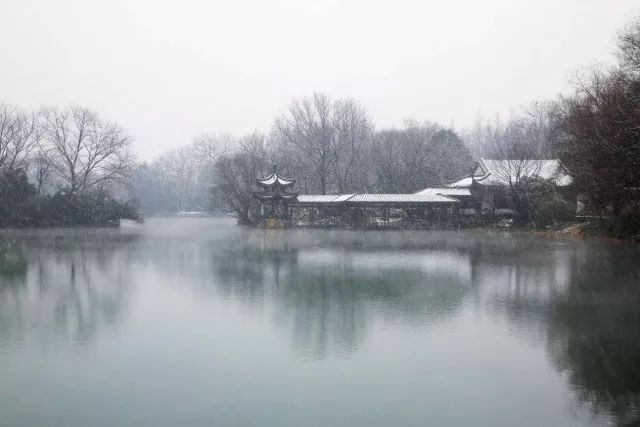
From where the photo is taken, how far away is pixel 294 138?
165 feet

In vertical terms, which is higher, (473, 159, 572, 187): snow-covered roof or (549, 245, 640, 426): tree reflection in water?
(473, 159, 572, 187): snow-covered roof

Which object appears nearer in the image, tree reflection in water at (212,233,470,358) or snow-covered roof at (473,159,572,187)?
tree reflection in water at (212,233,470,358)

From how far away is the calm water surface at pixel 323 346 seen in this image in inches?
225

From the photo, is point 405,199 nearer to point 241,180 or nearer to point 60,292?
point 241,180

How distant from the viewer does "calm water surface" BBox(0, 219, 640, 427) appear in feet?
18.7

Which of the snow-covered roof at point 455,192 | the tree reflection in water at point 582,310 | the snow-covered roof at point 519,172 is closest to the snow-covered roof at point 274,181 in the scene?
the snow-covered roof at point 455,192

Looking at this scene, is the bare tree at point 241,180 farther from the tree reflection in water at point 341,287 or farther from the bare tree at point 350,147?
the tree reflection in water at point 341,287

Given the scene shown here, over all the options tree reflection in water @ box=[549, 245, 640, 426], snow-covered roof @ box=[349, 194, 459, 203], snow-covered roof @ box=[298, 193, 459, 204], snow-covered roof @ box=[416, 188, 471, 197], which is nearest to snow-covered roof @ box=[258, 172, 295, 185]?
snow-covered roof @ box=[298, 193, 459, 204]

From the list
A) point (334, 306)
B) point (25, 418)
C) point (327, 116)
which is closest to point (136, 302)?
point (334, 306)

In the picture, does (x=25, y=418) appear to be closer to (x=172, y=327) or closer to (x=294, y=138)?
(x=172, y=327)

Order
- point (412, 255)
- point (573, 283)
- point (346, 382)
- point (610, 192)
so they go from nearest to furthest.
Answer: point (346, 382) → point (573, 283) → point (610, 192) → point (412, 255)

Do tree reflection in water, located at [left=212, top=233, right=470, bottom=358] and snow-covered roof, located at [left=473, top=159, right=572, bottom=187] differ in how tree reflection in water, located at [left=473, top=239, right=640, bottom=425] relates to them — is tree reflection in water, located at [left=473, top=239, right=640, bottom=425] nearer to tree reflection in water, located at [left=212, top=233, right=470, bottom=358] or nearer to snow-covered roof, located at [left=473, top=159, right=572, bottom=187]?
tree reflection in water, located at [left=212, top=233, right=470, bottom=358]

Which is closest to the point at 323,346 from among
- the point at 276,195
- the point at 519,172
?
the point at 519,172

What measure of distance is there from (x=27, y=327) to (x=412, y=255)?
41.1 ft
